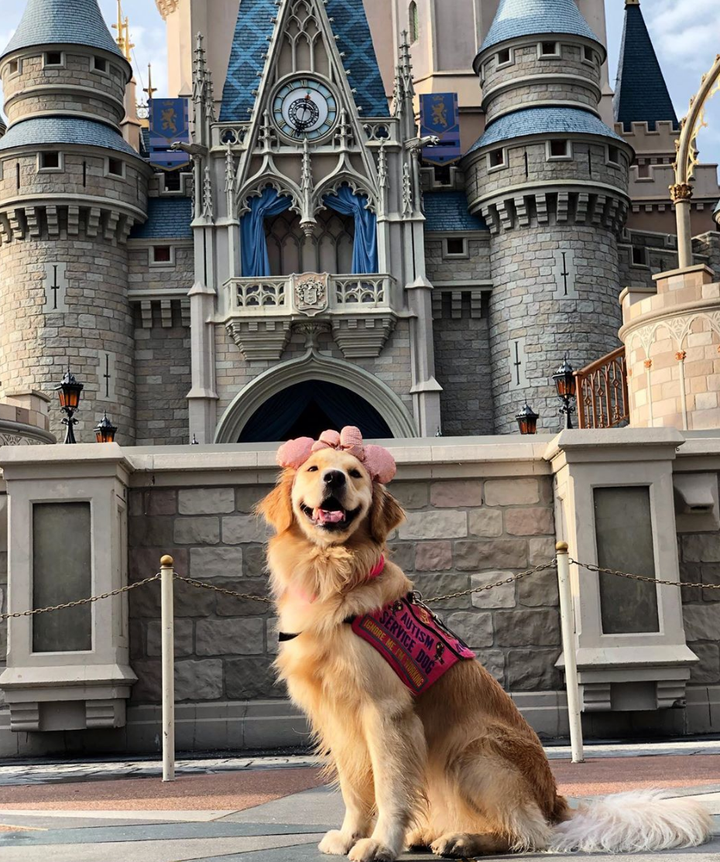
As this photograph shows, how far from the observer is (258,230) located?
2802cm

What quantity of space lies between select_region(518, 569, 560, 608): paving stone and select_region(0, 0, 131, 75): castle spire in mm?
22872

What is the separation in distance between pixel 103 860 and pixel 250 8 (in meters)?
29.7

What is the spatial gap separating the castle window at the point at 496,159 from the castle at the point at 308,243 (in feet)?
0.50

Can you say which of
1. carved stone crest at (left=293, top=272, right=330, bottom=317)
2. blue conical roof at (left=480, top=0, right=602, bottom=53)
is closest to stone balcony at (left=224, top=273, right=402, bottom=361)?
carved stone crest at (left=293, top=272, right=330, bottom=317)

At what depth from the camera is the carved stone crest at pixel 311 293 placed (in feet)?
89.6

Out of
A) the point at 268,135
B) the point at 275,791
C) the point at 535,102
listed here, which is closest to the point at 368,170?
the point at 268,135

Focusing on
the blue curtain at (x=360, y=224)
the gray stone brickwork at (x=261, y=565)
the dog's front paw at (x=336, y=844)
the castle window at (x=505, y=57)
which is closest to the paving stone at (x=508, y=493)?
the gray stone brickwork at (x=261, y=565)

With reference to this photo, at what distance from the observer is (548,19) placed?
29359 mm

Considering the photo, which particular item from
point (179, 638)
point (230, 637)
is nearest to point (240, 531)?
point (230, 637)

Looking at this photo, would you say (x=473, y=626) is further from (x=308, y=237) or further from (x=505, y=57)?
(x=505, y=57)

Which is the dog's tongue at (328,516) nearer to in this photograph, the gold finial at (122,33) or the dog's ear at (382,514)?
the dog's ear at (382,514)

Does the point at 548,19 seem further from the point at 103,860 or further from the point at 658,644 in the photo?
the point at 103,860

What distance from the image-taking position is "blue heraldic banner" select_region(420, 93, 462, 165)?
3053cm

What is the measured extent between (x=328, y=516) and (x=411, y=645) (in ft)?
1.64
